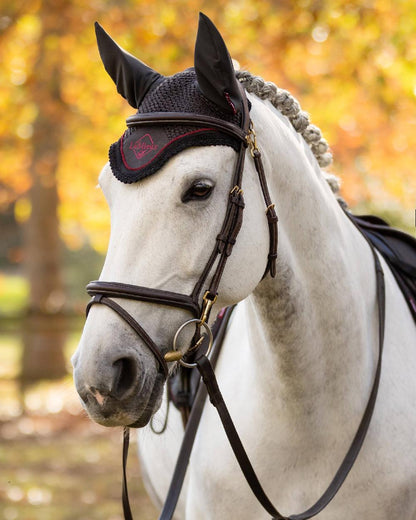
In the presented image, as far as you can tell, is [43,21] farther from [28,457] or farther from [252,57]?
[28,457]

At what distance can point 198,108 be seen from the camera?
208 cm

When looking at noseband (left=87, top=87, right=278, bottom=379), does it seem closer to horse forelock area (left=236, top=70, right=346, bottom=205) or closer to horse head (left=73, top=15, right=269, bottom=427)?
horse head (left=73, top=15, right=269, bottom=427)

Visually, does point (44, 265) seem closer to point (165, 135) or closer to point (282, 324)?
point (282, 324)

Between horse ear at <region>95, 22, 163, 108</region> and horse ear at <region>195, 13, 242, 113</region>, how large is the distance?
0.25 m

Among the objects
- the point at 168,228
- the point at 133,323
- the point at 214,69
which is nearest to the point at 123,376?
the point at 133,323

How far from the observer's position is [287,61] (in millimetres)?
8547

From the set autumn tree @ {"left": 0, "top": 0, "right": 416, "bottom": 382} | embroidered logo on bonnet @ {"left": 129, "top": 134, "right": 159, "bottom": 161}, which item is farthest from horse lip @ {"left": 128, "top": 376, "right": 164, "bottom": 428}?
autumn tree @ {"left": 0, "top": 0, "right": 416, "bottom": 382}

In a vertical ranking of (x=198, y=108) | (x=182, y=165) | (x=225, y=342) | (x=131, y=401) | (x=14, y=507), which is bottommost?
(x=14, y=507)

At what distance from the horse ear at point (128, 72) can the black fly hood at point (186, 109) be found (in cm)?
7

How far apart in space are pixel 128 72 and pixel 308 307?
100cm

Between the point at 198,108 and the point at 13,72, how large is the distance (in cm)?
898

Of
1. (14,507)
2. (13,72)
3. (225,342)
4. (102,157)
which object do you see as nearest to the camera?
(225,342)

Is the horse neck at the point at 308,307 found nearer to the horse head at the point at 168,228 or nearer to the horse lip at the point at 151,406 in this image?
the horse head at the point at 168,228

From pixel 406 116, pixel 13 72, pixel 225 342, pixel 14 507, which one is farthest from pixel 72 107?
pixel 225 342
